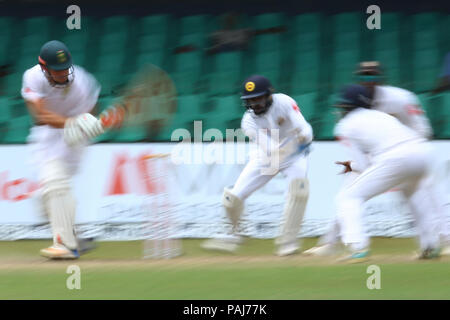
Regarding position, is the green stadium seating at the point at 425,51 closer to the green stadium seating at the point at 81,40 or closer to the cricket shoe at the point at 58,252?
the green stadium seating at the point at 81,40

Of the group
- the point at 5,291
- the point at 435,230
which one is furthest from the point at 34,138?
the point at 435,230

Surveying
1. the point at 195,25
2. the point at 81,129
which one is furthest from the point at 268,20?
the point at 81,129

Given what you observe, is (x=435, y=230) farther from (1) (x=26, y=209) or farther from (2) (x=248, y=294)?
(1) (x=26, y=209)

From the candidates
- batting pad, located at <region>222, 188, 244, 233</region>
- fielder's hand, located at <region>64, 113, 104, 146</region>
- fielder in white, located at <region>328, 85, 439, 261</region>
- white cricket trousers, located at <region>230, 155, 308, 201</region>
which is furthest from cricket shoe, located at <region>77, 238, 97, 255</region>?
fielder in white, located at <region>328, 85, 439, 261</region>

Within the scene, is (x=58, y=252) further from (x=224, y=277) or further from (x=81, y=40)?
(x=81, y=40)

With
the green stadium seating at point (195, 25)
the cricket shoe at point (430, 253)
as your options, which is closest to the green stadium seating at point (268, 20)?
the green stadium seating at point (195, 25)

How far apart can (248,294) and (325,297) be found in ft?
1.65

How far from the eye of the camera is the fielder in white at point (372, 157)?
22.6 ft

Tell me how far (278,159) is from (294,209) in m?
0.49

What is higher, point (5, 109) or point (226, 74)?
point (226, 74)

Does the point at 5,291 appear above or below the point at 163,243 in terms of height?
below

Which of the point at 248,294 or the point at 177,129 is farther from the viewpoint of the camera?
the point at 177,129

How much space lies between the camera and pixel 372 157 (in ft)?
23.6

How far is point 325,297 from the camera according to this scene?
5.64 metres
